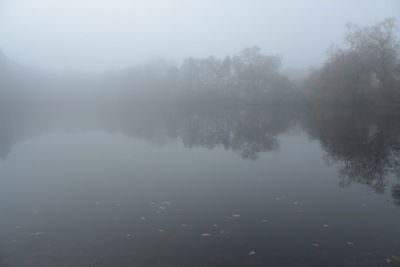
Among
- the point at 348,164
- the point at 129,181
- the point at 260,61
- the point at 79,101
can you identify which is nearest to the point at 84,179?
the point at 129,181

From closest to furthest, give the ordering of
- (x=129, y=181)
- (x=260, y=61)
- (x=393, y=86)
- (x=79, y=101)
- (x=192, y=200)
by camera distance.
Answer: (x=192, y=200) < (x=129, y=181) < (x=393, y=86) < (x=260, y=61) < (x=79, y=101)

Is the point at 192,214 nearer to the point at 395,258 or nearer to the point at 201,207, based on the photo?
the point at 201,207

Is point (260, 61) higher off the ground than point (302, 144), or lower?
higher

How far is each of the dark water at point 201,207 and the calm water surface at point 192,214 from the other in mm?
39

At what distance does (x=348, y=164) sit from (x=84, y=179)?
13079mm

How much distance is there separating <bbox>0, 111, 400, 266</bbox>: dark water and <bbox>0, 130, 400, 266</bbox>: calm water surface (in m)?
0.04

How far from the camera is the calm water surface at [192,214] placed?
749 cm

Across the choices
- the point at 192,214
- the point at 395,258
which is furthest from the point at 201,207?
the point at 395,258

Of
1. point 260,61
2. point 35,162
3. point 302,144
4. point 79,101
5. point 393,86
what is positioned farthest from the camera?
point 79,101

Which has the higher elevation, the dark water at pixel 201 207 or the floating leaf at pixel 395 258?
the dark water at pixel 201 207

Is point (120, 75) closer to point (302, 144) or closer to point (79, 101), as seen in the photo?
point (79, 101)

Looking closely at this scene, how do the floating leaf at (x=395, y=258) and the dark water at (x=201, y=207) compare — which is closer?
the floating leaf at (x=395, y=258)

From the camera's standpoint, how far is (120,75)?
119188mm

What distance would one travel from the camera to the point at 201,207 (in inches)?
425
